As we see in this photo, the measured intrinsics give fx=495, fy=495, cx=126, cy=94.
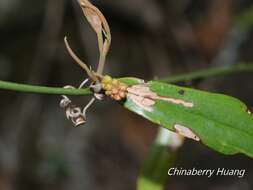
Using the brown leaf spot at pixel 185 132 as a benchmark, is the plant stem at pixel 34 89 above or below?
below

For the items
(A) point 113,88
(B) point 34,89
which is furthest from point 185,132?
(B) point 34,89

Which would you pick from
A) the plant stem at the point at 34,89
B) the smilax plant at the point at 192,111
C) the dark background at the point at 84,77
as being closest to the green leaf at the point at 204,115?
the smilax plant at the point at 192,111

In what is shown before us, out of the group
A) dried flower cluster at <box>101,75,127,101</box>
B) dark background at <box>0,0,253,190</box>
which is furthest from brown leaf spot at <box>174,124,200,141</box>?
dark background at <box>0,0,253,190</box>

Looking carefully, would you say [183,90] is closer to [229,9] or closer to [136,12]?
[136,12]

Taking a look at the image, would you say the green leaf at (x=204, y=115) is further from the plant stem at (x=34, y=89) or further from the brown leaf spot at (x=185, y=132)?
the plant stem at (x=34, y=89)

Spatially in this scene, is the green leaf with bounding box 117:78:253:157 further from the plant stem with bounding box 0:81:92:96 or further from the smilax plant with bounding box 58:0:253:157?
the plant stem with bounding box 0:81:92:96

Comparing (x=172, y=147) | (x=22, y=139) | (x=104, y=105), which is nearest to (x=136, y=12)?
(x=104, y=105)
